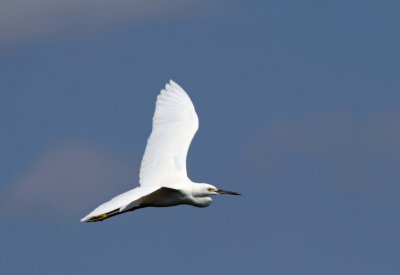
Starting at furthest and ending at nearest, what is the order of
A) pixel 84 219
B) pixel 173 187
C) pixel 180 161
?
pixel 180 161, pixel 173 187, pixel 84 219

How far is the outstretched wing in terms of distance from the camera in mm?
31156

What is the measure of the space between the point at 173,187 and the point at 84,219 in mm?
3764

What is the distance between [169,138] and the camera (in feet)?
107

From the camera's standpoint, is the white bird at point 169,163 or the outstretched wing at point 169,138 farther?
the outstretched wing at point 169,138

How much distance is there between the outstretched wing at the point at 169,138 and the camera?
31.2 m

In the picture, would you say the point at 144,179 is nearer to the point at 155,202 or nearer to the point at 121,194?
the point at 155,202

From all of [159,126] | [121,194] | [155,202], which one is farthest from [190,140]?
[121,194]

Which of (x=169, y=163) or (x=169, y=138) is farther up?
(x=169, y=138)

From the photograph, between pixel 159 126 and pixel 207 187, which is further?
pixel 159 126

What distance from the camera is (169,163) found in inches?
1244

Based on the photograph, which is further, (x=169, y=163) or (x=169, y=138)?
(x=169, y=138)

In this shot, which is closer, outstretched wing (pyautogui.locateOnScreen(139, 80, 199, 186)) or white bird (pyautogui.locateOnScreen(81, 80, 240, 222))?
white bird (pyautogui.locateOnScreen(81, 80, 240, 222))

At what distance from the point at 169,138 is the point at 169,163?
3.51ft

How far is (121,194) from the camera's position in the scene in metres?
27.0
